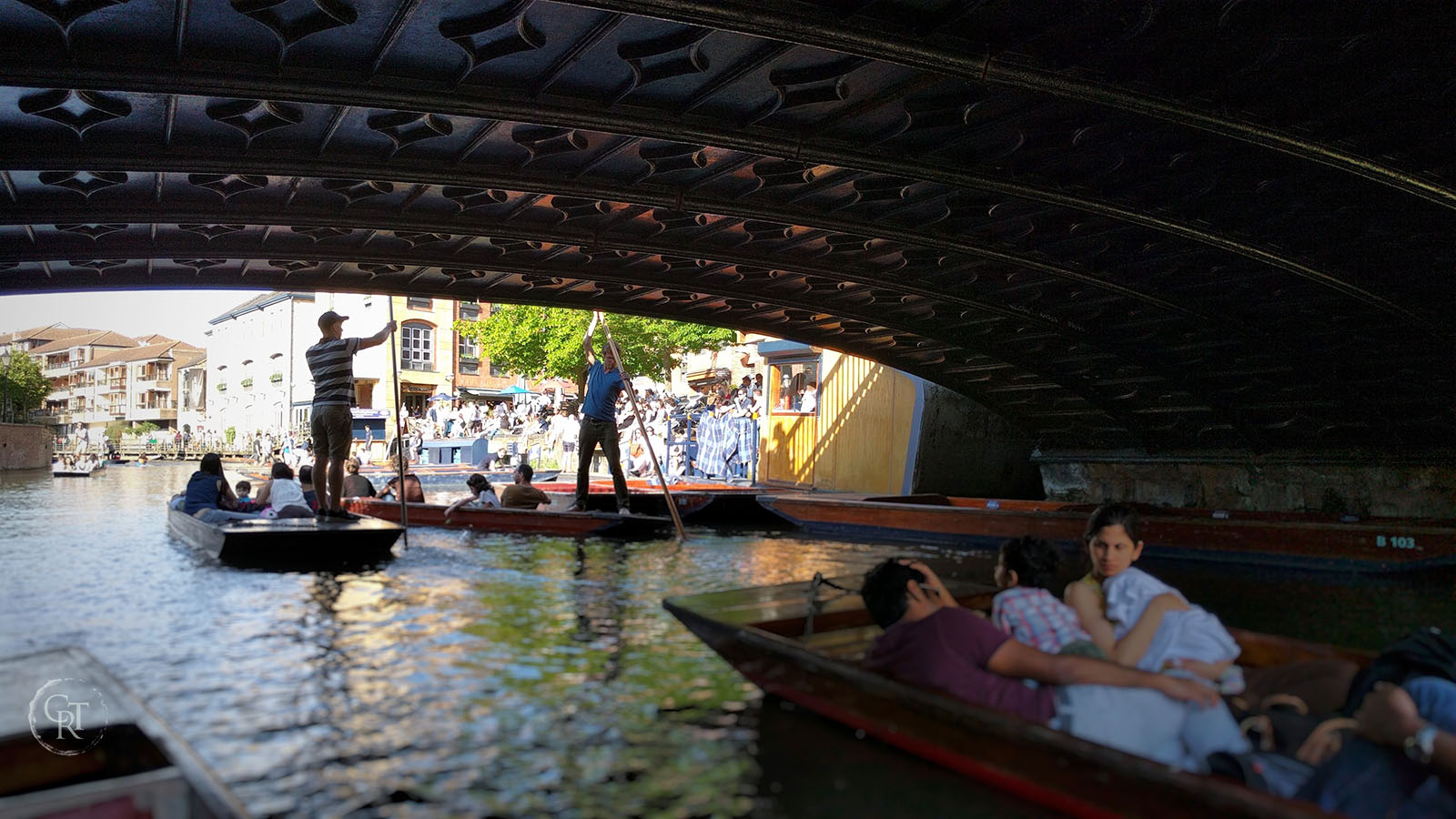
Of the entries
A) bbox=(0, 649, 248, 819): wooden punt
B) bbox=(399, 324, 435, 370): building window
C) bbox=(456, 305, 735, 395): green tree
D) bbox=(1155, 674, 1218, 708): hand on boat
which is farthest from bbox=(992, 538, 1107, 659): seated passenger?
bbox=(399, 324, 435, 370): building window

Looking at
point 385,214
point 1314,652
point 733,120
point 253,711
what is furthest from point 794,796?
→ point 385,214

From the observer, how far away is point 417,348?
4291cm

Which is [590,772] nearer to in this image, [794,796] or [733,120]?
[794,796]

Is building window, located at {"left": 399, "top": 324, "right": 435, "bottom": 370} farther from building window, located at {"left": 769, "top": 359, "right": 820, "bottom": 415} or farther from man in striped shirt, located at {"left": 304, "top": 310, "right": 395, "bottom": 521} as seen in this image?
man in striped shirt, located at {"left": 304, "top": 310, "right": 395, "bottom": 521}

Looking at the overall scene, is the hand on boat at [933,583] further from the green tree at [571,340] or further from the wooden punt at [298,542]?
the green tree at [571,340]

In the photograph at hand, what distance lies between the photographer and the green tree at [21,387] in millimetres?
38219

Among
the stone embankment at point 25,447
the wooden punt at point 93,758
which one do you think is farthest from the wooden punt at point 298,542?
the stone embankment at point 25,447

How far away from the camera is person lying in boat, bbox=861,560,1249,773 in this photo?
2.66 meters

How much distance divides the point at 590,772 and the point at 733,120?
208 inches

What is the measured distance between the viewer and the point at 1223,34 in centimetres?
549

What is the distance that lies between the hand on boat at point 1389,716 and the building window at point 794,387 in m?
17.0

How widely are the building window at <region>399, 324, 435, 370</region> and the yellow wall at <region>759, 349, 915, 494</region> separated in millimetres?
26981

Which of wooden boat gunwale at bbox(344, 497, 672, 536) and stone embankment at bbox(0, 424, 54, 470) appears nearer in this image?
wooden boat gunwale at bbox(344, 497, 672, 536)

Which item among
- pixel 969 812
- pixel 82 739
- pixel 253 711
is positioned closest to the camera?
pixel 82 739
